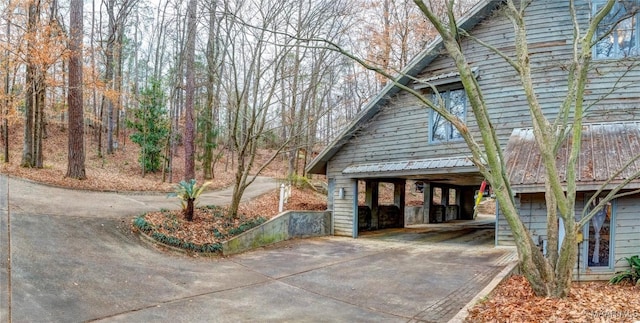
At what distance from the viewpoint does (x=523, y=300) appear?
5.07 m

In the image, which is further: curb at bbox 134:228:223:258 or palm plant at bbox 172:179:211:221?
palm plant at bbox 172:179:211:221

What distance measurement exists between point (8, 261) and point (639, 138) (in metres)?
12.2

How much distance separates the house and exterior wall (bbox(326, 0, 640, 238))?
0.08 ft

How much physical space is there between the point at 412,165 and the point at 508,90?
3.25 meters

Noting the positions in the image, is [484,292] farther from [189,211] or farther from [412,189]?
[412,189]

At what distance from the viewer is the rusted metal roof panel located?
33.1 ft

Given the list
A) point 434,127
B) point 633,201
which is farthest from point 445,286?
point 434,127

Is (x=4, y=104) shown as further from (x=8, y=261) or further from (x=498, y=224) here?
(x=498, y=224)

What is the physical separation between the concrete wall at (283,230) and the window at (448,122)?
458cm

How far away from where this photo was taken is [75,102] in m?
12.7

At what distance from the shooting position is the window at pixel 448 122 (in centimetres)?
1081

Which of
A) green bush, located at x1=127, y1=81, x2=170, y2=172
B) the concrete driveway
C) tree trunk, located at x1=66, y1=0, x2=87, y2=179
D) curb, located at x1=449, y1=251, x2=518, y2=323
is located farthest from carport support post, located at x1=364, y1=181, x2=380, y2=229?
green bush, located at x1=127, y1=81, x2=170, y2=172

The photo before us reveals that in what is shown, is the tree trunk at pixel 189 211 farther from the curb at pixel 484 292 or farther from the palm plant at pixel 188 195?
the curb at pixel 484 292

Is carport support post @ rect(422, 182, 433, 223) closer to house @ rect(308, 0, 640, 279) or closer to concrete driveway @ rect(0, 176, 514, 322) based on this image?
house @ rect(308, 0, 640, 279)
